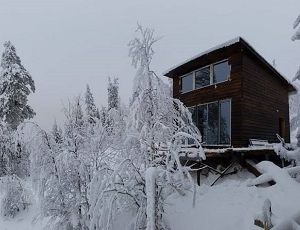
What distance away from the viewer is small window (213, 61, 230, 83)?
15570 millimetres

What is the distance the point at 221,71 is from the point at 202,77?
1.38m

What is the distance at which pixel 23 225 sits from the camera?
16.0m

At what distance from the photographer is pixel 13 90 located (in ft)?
88.4

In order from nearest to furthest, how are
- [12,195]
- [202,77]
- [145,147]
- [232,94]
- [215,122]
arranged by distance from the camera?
[145,147] < [232,94] < [215,122] < [202,77] < [12,195]

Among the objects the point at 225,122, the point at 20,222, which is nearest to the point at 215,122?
the point at 225,122

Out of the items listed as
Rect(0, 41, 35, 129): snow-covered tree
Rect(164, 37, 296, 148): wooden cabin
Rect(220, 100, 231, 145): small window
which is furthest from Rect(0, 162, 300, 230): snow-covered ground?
Rect(0, 41, 35, 129): snow-covered tree

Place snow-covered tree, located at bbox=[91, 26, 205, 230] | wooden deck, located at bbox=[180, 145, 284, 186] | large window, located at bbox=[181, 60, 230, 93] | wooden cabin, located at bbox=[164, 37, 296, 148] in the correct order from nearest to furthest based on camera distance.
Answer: snow-covered tree, located at bbox=[91, 26, 205, 230]
wooden deck, located at bbox=[180, 145, 284, 186]
wooden cabin, located at bbox=[164, 37, 296, 148]
large window, located at bbox=[181, 60, 230, 93]

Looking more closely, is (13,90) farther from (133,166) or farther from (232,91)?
(133,166)

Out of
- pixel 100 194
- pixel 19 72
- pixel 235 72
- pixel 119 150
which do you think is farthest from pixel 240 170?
pixel 19 72

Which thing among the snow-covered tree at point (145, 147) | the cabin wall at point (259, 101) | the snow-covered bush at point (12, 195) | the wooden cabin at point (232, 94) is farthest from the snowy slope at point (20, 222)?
the cabin wall at point (259, 101)

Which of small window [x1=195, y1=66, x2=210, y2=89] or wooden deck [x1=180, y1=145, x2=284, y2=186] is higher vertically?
small window [x1=195, y1=66, x2=210, y2=89]

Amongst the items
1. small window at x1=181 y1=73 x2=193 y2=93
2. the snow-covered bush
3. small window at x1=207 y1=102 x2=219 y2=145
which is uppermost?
small window at x1=181 y1=73 x2=193 y2=93

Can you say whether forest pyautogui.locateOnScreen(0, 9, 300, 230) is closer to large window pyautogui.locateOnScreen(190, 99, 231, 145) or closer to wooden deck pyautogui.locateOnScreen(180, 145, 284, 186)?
wooden deck pyautogui.locateOnScreen(180, 145, 284, 186)

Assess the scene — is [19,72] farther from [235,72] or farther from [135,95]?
[135,95]
